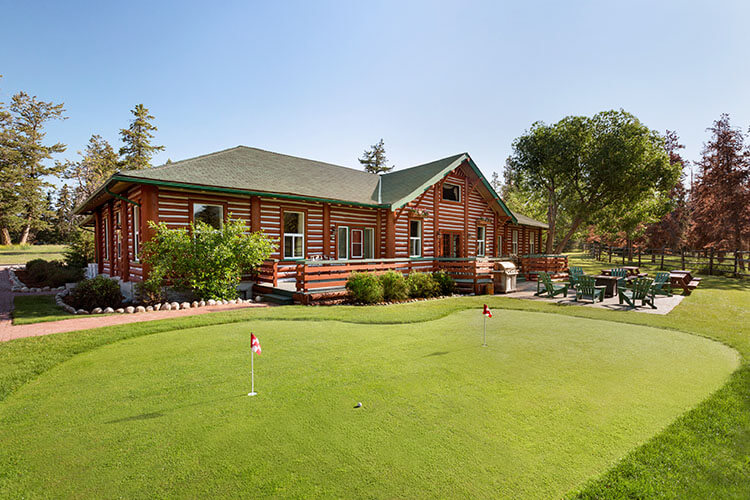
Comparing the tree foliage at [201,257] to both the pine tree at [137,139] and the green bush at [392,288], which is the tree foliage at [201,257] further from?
the pine tree at [137,139]

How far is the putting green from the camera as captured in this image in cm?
244

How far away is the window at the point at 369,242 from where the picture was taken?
17406 millimetres

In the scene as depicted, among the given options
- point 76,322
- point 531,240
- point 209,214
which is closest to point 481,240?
point 531,240

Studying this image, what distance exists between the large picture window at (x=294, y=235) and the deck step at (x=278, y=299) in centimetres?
272

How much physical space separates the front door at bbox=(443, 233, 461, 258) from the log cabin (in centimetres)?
6

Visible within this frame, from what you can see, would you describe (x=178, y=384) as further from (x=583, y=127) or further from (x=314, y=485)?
(x=583, y=127)

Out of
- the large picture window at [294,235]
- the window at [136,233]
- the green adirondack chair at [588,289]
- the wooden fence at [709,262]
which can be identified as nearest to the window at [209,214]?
the window at [136,233]

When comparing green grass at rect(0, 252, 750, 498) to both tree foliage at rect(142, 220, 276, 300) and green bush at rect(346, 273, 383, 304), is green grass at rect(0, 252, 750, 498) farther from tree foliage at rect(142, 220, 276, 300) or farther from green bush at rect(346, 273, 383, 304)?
green bush at rect(346, 273, 383, 304)

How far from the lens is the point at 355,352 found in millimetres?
5602

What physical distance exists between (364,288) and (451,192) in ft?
36.2

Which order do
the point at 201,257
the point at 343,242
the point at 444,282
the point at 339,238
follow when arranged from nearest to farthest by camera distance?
the point at 201,257, the point at 444,282, the point at 339,238, the point at 343,242

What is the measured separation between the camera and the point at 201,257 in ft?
34.8

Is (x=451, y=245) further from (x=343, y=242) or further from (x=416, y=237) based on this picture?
(x=343, y=242)

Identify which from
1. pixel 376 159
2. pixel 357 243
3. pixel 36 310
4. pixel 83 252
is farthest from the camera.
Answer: pixel 376 159
